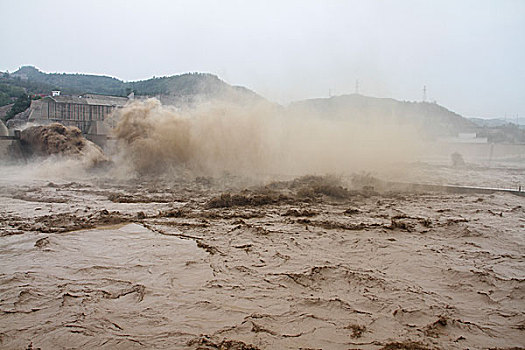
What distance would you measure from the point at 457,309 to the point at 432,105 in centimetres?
9647

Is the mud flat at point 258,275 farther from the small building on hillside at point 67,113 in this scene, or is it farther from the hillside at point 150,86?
the small building on hillside at point 67,113

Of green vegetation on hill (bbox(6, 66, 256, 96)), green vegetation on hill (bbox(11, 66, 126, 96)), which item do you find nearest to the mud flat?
green vegetation on hill (bbox(6, 66, 256, 96))

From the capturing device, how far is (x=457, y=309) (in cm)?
560

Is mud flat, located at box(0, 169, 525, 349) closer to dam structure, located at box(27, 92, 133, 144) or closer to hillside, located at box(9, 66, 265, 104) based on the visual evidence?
hillside, located at box(9, 66, 265, 104)

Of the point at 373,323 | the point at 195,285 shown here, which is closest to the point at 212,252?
the point at 195,285

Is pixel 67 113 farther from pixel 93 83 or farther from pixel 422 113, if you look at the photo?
pixel 93 83

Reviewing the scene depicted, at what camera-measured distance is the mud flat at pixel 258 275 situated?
4820 mm

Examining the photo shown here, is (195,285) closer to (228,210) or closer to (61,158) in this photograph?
(228,210)

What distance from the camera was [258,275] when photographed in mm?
6680

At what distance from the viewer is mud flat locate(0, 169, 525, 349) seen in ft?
15.8

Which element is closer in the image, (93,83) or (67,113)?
(67,113)

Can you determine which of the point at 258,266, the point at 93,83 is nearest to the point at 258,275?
the point at 258,266

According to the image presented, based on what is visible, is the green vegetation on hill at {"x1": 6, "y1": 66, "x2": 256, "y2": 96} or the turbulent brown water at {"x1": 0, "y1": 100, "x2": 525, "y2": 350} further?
the green vegetation on hill at {"x1": 6, "y1": 66, "x2": 256, "y2": 96}

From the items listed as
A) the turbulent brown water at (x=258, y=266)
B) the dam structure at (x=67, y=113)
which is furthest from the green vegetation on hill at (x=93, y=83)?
the turbulent brown water at (x=258, y=266)
